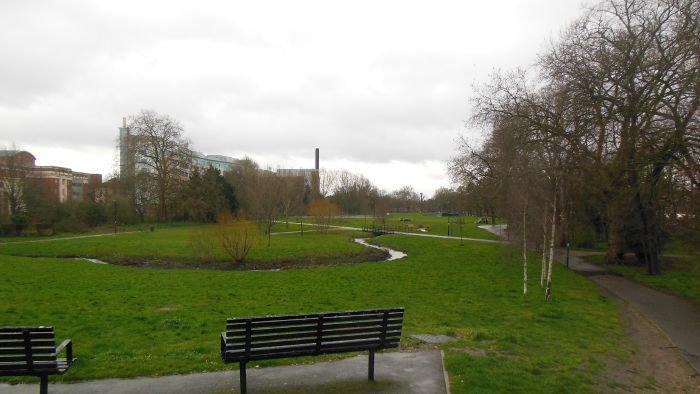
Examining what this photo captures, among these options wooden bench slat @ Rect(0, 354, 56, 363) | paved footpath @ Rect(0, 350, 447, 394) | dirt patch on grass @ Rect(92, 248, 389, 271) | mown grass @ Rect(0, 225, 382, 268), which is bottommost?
dirt patch on grass @ Rect(92, 248, 389, 271)

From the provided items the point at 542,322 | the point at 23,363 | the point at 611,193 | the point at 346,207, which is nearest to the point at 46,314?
the point at 23,363

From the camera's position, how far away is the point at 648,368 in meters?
6.72

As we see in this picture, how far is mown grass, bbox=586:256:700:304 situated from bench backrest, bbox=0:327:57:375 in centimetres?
1635

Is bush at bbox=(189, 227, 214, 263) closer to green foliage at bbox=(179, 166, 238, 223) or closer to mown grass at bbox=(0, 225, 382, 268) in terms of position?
mown grass at bbox=(0, 225, 382, 268)

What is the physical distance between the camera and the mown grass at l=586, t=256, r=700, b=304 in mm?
14419

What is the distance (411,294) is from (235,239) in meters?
12.5

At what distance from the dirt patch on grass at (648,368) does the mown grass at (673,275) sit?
6118mm

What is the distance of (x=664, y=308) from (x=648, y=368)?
6.96 meters

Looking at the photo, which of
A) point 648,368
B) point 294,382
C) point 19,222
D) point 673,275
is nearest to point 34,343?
point 294,382

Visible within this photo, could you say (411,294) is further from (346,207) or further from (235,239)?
(346,207)

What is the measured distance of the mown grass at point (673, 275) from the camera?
1442 cm

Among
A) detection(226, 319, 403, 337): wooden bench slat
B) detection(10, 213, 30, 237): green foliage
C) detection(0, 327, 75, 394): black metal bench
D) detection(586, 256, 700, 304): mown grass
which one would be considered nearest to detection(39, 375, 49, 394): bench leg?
detection(0, 327, 75, 394): black metal bench

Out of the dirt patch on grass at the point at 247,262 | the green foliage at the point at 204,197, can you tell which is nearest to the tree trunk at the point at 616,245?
the dirt patch on grass at the point at 247,262

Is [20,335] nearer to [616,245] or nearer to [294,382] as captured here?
[294,382]
